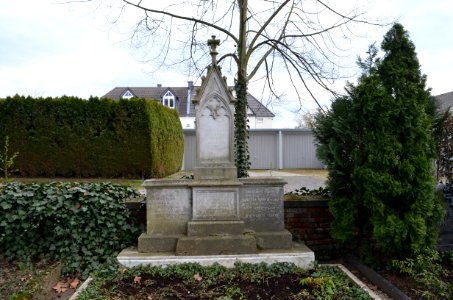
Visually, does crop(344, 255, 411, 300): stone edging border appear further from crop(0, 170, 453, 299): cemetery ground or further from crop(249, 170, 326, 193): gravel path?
crop(249, 170, 326, 193): gravel path

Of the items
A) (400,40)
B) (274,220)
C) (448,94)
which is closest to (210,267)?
(274,220)

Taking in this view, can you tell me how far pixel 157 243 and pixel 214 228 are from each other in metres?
0.73

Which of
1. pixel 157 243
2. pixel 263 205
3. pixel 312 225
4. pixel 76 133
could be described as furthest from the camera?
pixel 76 133

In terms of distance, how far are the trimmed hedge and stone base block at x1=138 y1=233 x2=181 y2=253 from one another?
1.34 feet

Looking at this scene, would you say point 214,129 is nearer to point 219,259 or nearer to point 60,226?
point 219,259

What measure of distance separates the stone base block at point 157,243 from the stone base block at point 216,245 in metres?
0.19

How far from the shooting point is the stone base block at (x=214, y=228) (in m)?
4.64

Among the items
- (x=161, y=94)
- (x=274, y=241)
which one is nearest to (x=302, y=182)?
(x=274, y=241)

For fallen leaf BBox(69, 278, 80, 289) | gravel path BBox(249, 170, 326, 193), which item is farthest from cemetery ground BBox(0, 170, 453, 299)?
gravel path BBox(249, 170, 326, 193)

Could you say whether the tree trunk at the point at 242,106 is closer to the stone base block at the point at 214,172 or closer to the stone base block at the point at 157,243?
the stone base block at the point at 214,172

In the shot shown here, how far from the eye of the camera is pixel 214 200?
4734 millimetres

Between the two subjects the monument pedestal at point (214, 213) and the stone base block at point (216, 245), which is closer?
the stone base block at point (216, 245)

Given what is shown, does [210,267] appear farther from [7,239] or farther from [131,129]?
[131,129]

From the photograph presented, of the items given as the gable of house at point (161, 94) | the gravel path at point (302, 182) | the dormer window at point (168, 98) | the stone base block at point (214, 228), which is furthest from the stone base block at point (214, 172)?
the dormer window at point (168, 98)
